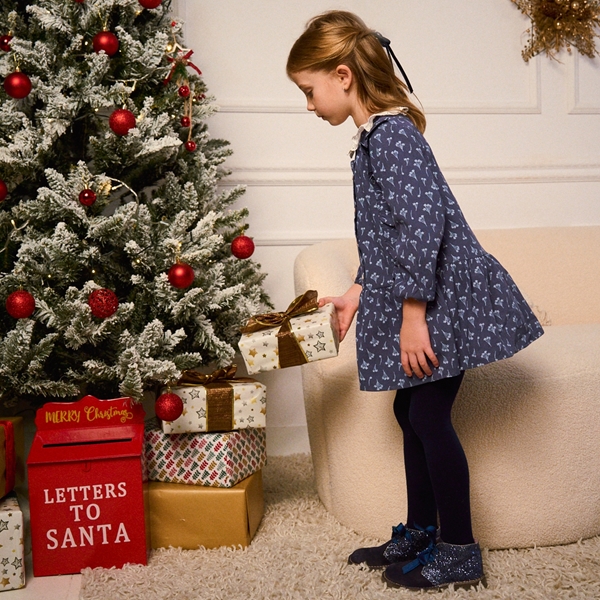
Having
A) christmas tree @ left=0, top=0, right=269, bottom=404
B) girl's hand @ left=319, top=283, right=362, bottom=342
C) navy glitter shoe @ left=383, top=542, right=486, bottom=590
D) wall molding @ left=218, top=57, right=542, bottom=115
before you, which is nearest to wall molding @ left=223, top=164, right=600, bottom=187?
wall molding @ left=218, top=57, right=542, bottom=115

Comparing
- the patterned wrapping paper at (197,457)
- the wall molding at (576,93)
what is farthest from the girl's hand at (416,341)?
the wall molding at (576,93)

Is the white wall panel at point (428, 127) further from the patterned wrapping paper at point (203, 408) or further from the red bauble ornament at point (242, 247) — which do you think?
the patterned wrapping paper at point (203, 408)

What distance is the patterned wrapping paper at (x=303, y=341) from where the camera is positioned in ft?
4.96

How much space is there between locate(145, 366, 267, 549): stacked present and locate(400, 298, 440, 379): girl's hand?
490 millimetres

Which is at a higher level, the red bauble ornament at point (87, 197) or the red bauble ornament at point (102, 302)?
the red bauble ornament at point (87, 197)

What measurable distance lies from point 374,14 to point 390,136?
1.40 metres

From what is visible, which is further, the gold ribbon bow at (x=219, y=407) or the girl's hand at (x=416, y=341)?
the gold ribbon bow at (x=219, y=407)

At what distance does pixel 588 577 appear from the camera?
4.76ft

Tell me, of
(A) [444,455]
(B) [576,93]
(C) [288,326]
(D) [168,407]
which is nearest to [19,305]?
(D) [168,407]

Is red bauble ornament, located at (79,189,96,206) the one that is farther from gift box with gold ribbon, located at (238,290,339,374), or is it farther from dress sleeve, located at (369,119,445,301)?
dress sleeve, located at (369,119,445,301)

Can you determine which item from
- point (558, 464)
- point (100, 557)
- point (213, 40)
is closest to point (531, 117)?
point (213, 40)

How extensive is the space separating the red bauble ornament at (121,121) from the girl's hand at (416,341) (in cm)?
85

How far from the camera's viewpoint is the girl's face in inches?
58.1

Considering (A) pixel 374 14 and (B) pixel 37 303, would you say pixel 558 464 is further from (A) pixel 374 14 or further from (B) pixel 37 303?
(A) pixel 374 14
